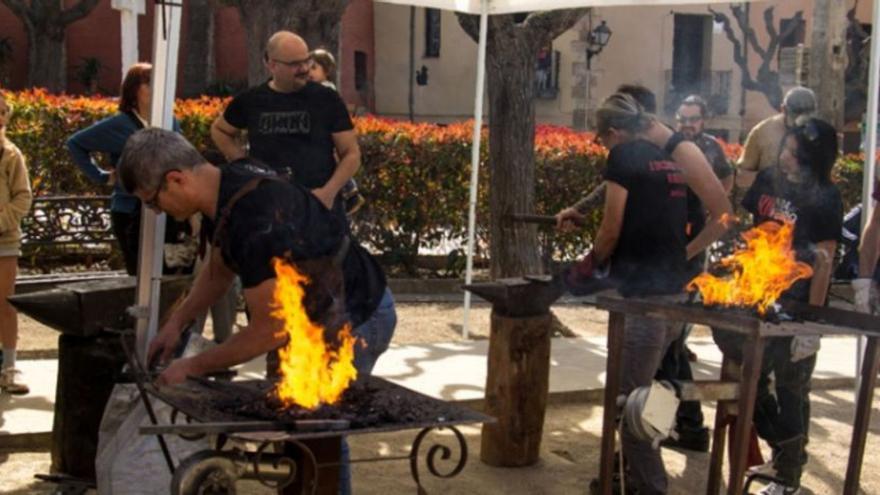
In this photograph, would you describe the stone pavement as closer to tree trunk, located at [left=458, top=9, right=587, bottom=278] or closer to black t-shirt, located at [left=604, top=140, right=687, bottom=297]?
tree trunk, located at [left=458, top=9, right=587, bottom=278]

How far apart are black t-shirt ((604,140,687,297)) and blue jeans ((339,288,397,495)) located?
3.62 feet

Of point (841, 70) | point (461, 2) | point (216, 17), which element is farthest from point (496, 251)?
point (216, 17)

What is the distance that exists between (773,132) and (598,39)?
77.3 ft

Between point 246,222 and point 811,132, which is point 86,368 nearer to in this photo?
point 246,222

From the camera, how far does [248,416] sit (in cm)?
336

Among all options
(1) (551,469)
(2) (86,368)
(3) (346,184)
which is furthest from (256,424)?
(1) (551,469)

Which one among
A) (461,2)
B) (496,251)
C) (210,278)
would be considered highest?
(461,2)

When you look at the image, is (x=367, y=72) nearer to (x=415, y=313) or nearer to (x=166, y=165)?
(x=415, y=313)

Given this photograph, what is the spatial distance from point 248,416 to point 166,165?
750 mm

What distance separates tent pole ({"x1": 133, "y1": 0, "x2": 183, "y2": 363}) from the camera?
191 inches

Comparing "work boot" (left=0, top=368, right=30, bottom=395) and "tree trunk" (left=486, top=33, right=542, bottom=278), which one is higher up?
"tree trunk" (left=486, top=33, right=542, bottom=278)

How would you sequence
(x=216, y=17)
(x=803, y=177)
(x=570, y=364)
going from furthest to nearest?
(x=216, y=17) < (x=570, y=364) < (x=803, y=177)

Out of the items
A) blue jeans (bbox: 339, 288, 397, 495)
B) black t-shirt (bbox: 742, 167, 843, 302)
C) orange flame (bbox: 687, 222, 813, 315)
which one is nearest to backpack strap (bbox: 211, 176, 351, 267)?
blue jeans (bbox: 339, 288, 397, 495)

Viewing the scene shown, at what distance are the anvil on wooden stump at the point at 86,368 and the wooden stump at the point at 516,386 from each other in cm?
161
